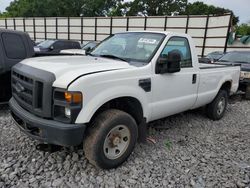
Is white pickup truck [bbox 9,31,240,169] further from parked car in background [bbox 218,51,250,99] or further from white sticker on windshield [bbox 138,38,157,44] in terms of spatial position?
parked car in background [bbox 218,51,250,99]

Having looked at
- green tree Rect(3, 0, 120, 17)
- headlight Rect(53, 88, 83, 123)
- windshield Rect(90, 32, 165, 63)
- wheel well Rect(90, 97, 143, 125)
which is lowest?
wheel well Rect(90, 97, 143, 125)

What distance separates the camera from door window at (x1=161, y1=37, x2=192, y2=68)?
13.4 ft

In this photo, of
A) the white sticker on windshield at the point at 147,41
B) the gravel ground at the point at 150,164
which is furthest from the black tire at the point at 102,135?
the white sticker on windshield at the point at 147,41

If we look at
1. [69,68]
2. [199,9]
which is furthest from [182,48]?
[199,9]

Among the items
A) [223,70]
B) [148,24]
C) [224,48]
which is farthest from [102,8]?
[223,70]

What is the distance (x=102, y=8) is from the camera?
44.6m

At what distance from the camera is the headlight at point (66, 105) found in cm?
269

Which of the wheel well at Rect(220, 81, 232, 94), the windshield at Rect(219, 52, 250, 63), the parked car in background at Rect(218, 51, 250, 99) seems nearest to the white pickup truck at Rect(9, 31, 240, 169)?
the wheel well at Rect(220, 81, 232, 94)

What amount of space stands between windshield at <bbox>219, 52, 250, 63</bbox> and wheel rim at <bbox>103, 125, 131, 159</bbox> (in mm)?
7452

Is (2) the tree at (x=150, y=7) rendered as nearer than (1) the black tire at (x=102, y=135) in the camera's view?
No

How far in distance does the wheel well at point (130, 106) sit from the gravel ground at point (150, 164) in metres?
0.64

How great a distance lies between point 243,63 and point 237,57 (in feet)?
2.48

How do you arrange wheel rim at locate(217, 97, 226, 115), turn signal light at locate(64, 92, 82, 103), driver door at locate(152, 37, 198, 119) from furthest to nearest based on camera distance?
wheel rim at locate(217, 97, 226, 115) → driver door at locate(152, 37, 198, 119) → turn signal light at locate(64, 92, 82, 103)

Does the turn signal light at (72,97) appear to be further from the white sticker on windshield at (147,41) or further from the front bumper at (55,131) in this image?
the white sticker on windshield at (147,41)
